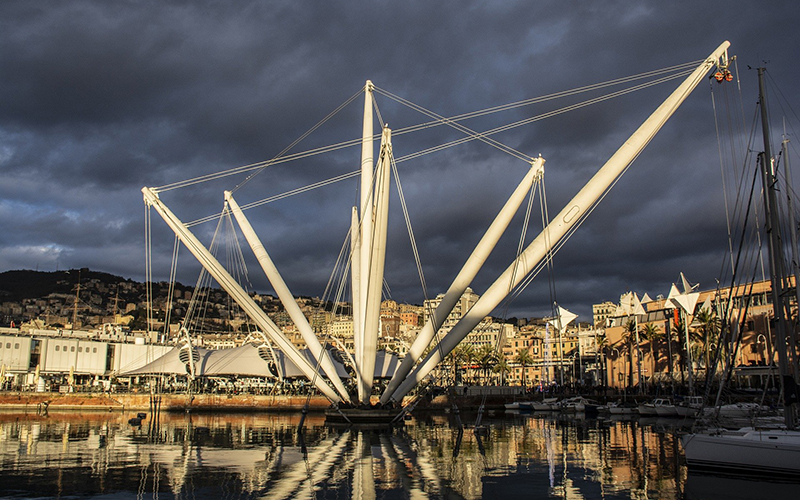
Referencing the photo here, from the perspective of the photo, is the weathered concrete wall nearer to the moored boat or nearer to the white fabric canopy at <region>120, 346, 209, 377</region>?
the white fabric canopy at <region>120, 346, 209, 377</region>

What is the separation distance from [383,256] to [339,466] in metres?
16.0

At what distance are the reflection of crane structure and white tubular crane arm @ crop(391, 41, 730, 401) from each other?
4cm

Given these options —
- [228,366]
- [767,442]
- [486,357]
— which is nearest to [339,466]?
[767,442]

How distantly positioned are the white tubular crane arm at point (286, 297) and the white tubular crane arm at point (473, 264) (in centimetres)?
475

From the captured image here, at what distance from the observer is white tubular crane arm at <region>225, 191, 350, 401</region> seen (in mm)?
39219

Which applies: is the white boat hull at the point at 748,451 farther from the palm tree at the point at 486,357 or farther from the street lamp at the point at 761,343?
the palm tree at the point at 486,357

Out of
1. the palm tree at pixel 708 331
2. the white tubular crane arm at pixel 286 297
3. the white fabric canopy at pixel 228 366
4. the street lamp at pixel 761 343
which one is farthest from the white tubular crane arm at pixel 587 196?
the street lamp at pixel 761 343

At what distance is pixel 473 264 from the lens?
35.3m

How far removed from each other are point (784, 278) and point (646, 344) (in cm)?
7436

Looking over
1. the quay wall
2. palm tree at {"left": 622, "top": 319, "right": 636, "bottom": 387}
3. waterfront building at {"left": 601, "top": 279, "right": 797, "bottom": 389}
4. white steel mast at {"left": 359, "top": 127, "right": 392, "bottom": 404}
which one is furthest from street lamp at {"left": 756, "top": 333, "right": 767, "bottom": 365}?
white steel mast at {"left": 359, "top": 127, "right": 392, "bottom": 404}

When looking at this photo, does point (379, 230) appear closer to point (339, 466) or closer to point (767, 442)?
point (339, 466)

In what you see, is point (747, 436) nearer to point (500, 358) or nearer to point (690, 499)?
point (690, 499)

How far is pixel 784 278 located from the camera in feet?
76.0

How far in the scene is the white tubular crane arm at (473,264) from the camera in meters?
35.0
